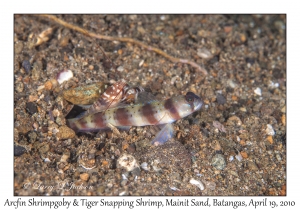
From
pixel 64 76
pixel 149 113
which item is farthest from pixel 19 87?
pixel 149 113

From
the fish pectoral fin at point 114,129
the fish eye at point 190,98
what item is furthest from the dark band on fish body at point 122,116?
the fish eye at point 190,98

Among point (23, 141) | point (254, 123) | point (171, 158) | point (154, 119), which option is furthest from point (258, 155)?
point (23, 141)

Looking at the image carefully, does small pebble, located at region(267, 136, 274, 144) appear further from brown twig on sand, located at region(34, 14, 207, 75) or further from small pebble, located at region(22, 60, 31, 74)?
small pebble, located at region(22, 60, 31, 74)

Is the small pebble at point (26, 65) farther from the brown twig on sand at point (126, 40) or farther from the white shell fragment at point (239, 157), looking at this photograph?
the white shell fragment at point (239, 157)

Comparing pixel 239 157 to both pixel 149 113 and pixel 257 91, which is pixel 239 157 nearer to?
pixel 149 113

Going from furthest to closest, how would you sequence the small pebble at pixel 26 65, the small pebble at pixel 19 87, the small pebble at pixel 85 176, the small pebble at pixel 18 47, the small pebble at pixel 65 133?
the small pebble at pixel 18 47 → the small pebble at pixel 26 65 → the small pebble at pixel 19 87 → the small pebble at pixel 65 133 → the small pebble at pixel 85 176

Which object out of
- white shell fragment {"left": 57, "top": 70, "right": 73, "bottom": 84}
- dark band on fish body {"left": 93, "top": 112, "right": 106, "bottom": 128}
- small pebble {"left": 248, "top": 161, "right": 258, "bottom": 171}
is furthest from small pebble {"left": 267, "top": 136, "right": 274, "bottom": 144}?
white shell fragment {"left": 57, "top": 70, "right": 73, "bottom": 84}

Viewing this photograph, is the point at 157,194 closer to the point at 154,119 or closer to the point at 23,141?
the point at 154,119
